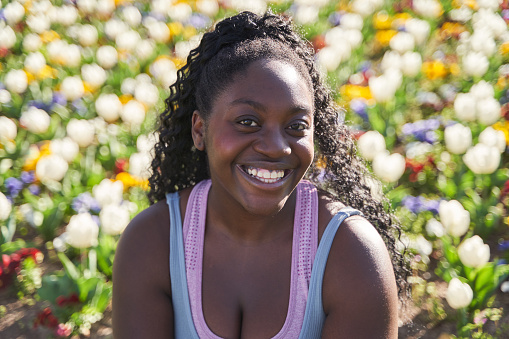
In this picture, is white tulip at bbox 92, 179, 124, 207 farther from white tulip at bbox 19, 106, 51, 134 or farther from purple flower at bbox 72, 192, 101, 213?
white tulip at bbox 19, 106, 51, 134

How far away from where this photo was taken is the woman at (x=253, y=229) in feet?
6.23

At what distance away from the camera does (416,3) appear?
5.64m

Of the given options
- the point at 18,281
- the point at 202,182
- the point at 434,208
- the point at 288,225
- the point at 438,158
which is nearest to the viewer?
the point at 288,225

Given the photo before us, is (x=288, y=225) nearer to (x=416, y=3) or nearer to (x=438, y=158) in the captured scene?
(x=438, y=158)

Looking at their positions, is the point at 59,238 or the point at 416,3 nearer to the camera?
the point at 59,238

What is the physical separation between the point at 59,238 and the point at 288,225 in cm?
158

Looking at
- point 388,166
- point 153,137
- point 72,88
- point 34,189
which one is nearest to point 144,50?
point 72,88

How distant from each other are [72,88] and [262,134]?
292 cm

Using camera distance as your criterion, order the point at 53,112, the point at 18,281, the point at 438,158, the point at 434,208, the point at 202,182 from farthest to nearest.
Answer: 1. the point at 53,112
2. the point at 438,158
3. the point at 434,208
4. the point at 18,281
5. the point at 202,182

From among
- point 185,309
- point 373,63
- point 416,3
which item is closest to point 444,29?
point 416,3

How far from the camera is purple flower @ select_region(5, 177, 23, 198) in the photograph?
11.6 feet

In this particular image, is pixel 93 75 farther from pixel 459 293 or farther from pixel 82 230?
pixel 459 293

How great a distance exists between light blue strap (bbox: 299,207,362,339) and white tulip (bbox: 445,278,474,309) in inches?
31.0

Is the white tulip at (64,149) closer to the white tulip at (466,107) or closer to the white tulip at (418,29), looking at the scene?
the white tulip at (466,107)
